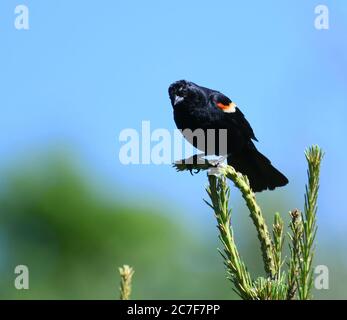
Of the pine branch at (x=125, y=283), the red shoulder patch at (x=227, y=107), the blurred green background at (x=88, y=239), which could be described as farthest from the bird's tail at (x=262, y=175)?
the blurred green background at (x=88, y=239)

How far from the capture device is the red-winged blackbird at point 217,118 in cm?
534

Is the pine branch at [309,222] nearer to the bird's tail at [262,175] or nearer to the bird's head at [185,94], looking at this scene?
the bird's tail at [262,175]

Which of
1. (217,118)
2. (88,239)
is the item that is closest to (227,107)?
(217,118)

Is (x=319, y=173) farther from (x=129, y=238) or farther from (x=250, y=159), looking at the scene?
(x=129, y=238)

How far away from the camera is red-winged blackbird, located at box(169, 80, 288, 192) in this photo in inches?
210

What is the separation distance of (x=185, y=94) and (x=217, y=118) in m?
0.27

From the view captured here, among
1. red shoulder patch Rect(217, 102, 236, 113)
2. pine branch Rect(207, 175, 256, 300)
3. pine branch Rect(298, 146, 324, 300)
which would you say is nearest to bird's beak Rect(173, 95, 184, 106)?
red shoulder patch Rect(217, 102, 236, 113)

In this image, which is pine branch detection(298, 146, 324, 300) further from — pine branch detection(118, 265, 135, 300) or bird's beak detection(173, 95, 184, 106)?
bird's beak detection(173, 95, 184, 106)

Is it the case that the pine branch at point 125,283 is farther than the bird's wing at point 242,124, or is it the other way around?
the bird's wing at point 242,124

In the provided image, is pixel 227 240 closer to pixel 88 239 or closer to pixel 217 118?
pixel 217 118
